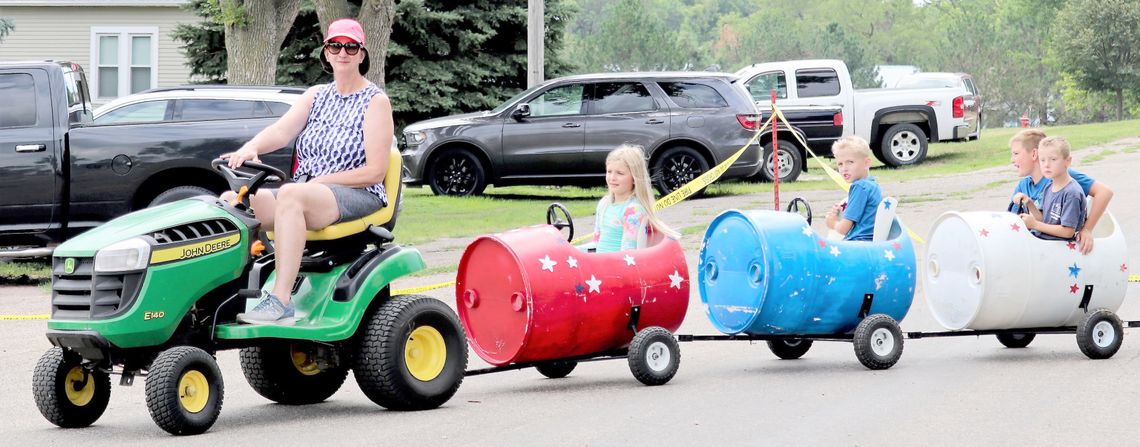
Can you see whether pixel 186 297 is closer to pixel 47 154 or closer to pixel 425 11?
pixel 47 154

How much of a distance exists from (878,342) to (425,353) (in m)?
2.70

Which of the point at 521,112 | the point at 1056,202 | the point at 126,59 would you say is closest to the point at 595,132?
the point at 521,112

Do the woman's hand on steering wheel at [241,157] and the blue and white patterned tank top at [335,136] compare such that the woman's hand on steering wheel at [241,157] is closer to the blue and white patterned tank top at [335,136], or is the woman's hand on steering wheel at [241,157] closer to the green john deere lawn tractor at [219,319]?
the green john deere lawn tractor at [219,319]

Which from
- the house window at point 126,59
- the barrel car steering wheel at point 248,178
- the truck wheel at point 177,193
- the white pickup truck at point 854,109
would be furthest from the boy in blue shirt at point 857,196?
the house window at point 126,59

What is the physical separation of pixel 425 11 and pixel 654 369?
23.6m

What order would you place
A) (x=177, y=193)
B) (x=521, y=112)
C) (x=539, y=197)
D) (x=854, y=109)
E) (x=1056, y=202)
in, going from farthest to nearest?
1. (x=854, y=109)
2. (x=539, y=197)
3. (x=521, y=112)
4. (x=177, y=193)
5. (x=1056, y=202)

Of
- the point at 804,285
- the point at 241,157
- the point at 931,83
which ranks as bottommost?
the point at 804,285

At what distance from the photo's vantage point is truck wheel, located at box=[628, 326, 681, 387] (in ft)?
27.5

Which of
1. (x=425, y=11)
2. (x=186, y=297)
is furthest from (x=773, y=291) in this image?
(x=425, y=11)

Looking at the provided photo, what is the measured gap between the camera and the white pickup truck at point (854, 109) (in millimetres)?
27828

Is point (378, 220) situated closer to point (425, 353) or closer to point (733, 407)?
point (425, 353)

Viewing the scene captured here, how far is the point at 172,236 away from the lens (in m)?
7.08

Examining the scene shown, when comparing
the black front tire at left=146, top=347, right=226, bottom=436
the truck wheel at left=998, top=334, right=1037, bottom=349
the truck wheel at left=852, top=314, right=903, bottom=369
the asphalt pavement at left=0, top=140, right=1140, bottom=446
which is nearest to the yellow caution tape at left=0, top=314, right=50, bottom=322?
the asphalt pavement at left=0, top=140, right=1140, bottom=446

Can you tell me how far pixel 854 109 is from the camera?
2877 centimetres
